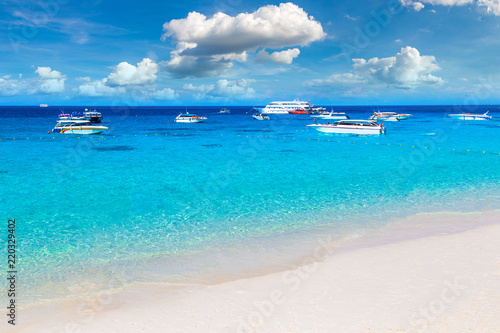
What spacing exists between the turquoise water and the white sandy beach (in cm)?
110

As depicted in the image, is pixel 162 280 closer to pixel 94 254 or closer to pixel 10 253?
pixel 94 254

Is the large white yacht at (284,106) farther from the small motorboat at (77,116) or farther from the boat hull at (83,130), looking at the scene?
the boat hull at (83,130)

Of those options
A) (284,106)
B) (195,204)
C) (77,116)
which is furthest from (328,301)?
(284,106)

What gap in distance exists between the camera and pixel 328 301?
8070 mm

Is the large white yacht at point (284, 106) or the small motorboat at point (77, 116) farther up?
the large white yacht at point (284, 106)

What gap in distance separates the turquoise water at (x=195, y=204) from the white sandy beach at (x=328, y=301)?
1.10 metres

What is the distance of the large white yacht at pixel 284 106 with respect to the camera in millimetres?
142875

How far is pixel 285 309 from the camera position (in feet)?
25.6

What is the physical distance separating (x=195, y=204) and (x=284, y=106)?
132868 millimetres

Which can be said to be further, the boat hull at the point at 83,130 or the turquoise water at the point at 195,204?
the boat hull at the point at 83,130

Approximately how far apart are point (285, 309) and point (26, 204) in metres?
15.7

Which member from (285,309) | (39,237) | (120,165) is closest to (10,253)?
(39,237)

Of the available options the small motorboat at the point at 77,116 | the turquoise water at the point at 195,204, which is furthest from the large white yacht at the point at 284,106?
the turquoise water at the point at 195,204

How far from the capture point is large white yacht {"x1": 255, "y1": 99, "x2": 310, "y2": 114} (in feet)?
469
